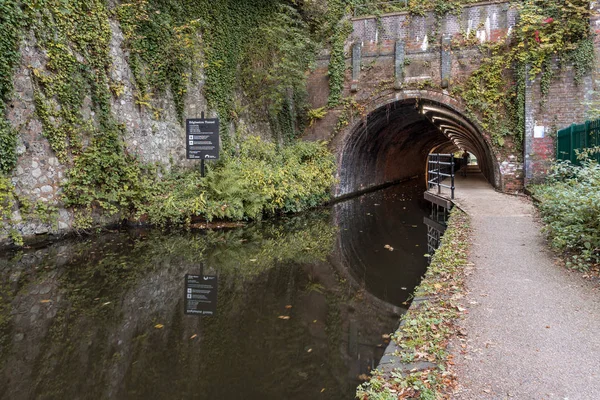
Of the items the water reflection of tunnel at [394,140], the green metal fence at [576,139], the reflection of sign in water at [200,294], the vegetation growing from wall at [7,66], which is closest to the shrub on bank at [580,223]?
the green metal fence at [576,139]

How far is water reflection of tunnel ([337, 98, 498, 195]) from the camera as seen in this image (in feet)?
48.0

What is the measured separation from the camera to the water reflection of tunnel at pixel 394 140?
48.0 ft

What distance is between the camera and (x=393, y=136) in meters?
20.8

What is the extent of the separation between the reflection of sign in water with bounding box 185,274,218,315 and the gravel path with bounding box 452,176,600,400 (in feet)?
9.40

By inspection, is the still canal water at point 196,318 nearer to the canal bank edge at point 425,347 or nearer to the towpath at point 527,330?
the canal bank edge at point 425,347

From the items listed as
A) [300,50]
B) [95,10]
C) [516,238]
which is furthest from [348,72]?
[516,238]

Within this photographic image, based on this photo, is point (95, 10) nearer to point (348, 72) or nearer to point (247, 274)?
point (247, 274)

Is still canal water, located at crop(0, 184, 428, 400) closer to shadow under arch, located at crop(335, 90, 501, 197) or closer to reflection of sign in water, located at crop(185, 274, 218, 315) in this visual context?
reflection of sign in water, located at crop(185, 274, 218, 315)

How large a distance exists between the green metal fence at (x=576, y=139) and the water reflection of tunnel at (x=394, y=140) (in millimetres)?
2153

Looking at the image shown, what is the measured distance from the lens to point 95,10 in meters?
8.93

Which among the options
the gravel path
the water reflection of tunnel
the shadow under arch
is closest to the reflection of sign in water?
the gravel path

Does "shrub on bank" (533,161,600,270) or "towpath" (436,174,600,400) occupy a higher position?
"shrub on bank" (533,161,600,270)

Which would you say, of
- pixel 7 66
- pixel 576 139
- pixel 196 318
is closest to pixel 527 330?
pixel 196 318

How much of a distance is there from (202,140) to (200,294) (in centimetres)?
625
